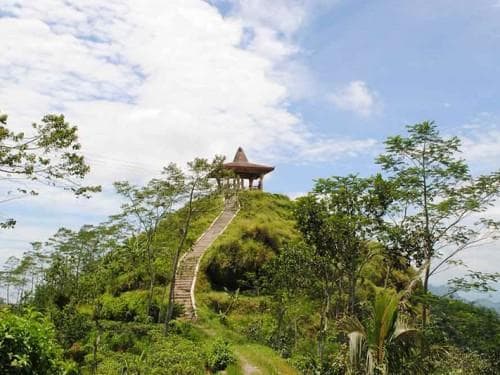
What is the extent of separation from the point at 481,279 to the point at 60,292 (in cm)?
2254

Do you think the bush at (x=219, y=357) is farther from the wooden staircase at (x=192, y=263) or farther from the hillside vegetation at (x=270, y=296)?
the wooden staircase at (x=192, y=263)

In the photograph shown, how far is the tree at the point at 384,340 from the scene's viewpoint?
8.42m

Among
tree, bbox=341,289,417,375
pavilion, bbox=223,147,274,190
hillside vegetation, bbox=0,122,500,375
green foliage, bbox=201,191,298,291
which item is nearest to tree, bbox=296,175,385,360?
hillside vegetation, bbox=0,122,500,375

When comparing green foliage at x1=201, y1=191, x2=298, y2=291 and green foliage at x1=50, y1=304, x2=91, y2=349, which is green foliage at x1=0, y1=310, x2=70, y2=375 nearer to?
green foliage at x1=50, y1=304, x2=91, y2=349

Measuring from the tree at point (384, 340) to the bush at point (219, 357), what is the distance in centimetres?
799

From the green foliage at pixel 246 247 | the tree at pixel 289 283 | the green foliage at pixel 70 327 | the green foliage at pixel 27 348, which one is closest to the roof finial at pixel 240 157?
the green foliage at pixel 246 247

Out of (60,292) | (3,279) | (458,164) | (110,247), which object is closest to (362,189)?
(458,164)

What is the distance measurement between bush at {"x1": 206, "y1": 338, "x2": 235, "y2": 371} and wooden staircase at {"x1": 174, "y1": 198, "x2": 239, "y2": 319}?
7.66 m

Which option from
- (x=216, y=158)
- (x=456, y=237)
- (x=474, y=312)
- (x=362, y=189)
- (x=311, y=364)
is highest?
(x=216, y=158)

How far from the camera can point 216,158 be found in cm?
2073

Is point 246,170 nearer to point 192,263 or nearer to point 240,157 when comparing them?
point 240,157

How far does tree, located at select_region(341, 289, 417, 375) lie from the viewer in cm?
842

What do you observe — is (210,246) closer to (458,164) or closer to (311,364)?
(311,364)

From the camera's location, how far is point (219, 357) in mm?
15711
